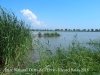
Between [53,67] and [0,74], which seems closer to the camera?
[53,67]

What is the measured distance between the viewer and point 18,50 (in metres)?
4.07

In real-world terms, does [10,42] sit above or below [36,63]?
above

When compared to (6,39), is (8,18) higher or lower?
higher

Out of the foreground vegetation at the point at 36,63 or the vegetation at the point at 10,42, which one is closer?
the foreground vegetation at the point at 36,63

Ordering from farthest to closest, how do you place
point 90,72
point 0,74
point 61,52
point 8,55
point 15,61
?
1. point 61,52
2. point 15,61
3. point 8,55
4. point 0,74
5. point 90,72

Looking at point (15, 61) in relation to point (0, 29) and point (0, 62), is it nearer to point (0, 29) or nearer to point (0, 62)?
point (0, 62)

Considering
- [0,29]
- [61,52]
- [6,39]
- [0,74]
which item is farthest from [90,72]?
[0,29]

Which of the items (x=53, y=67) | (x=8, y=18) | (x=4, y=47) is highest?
(x=8, y=18)

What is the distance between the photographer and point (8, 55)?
146 inches

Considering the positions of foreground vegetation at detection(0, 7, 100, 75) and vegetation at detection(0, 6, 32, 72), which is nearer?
foreground vegetation at detection(0, 7, 100, 75)

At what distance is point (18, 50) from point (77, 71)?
1.77 m

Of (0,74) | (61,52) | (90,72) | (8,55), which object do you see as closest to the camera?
(90,72)

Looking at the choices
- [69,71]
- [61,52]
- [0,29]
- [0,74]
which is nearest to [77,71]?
[69,71]

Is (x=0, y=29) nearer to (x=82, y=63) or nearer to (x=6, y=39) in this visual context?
(x=6, y=39)
